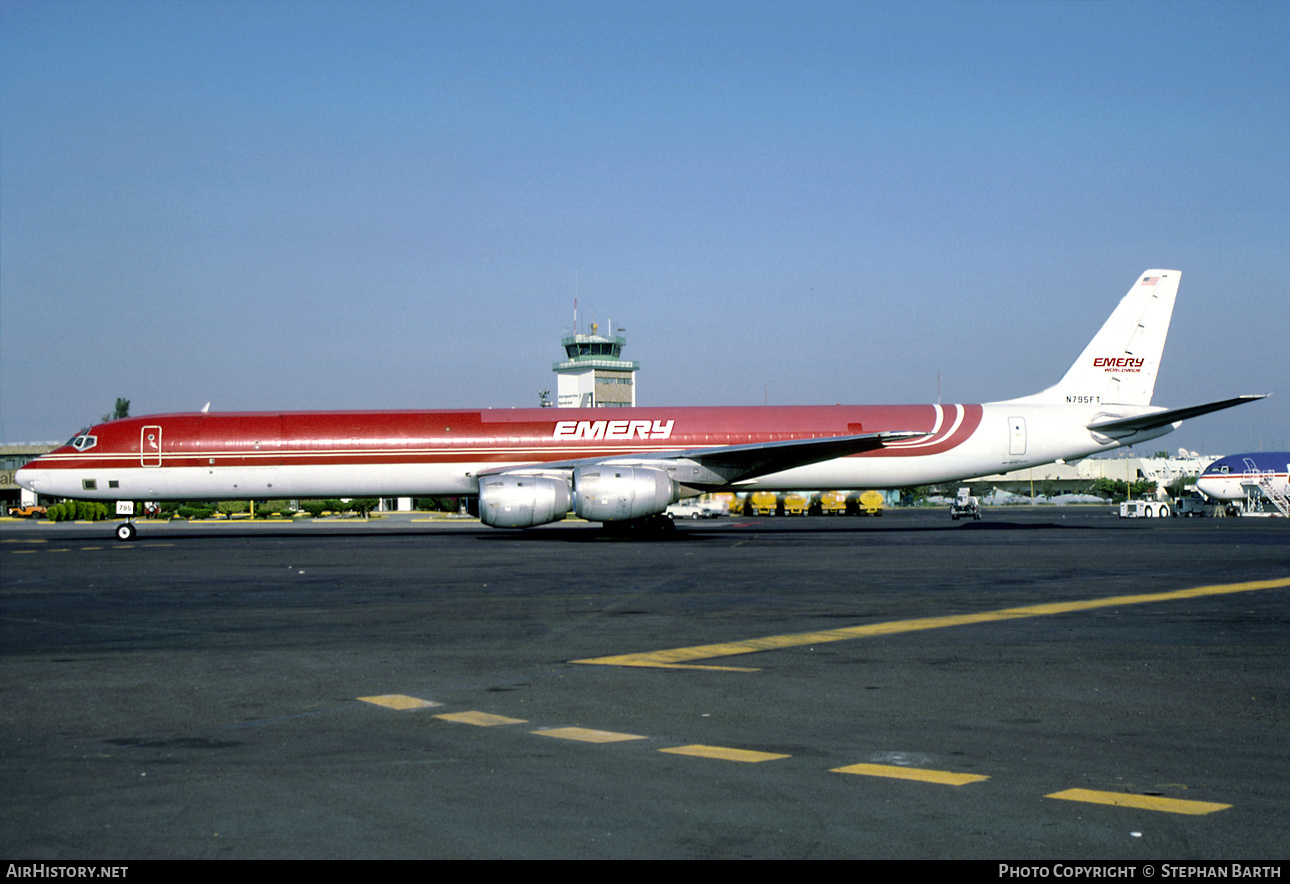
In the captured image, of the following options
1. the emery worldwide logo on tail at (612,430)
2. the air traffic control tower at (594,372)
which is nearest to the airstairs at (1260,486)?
the emery worldwide logo on tail at (612,430)

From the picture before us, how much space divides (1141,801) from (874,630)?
22.5 ft

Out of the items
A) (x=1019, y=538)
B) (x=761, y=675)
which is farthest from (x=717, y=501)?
A: (x=761, y=675)

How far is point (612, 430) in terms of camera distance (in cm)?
3528

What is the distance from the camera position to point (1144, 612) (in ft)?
45.5

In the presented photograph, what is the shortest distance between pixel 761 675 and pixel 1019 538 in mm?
23797

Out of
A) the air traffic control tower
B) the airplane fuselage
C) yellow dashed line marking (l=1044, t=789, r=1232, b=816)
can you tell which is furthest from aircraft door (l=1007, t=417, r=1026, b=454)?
the air traffic control tower

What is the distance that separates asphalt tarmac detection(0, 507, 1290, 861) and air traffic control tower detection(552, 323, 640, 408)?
373ft

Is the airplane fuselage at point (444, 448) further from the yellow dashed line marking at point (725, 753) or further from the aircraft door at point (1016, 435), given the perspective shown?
the yellow dashed line marking at point (725, 753)

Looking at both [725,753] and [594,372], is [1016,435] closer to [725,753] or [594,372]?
[725,753]

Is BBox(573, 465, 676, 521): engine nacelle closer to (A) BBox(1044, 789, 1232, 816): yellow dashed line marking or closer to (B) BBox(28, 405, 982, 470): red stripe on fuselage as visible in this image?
(B) BBox(28, 405, 982, 470): red stripe on fuselage

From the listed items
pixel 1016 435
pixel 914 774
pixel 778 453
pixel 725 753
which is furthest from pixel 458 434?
pixel 914 774

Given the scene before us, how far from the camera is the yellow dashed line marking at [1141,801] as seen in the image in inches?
214
